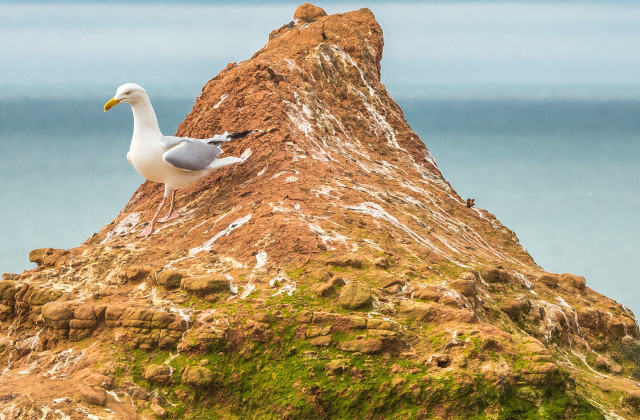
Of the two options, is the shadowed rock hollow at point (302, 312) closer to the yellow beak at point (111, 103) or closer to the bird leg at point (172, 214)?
the bird leg at point (172, 214)

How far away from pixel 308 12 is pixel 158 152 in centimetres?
1170

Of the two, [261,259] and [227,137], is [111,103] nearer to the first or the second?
[227,137]

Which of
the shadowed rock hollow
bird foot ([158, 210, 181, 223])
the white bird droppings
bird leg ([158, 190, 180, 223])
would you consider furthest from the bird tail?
the white bird droppings

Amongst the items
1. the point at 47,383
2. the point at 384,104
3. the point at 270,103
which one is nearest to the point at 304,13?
the point at 384,104

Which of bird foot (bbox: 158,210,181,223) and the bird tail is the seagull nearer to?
bird foot (bbox: 158,210,181,223)

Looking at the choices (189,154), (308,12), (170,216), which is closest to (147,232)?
(170,216)

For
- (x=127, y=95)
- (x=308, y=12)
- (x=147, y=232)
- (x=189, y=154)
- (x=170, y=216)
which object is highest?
(x=308, y=12)

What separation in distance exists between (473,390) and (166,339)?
5102 millimetres

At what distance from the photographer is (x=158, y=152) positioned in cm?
2047

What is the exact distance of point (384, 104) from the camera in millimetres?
28031

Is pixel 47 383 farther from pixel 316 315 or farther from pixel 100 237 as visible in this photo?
pixel 100 237

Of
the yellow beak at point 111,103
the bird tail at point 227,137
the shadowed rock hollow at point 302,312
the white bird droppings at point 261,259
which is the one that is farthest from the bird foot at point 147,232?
the white bird droppings at point 261,259

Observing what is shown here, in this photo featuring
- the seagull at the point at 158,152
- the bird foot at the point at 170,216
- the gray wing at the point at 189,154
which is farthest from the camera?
the bird foot at the point at 170,216

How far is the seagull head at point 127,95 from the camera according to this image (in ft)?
67.7
